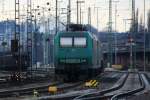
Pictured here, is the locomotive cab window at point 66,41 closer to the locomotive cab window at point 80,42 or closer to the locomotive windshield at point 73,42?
the locomotive windshield at point 73,42

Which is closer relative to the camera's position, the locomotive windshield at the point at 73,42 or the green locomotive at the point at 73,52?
the green locomotive at the point at 73,52

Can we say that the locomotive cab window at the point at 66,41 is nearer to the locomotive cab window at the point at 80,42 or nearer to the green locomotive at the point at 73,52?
the green locomotive at the point at 73,52

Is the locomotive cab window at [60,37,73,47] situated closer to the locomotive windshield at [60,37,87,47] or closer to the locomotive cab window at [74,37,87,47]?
the locomotive windshield at [60,37,87,47]

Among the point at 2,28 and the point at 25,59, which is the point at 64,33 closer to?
the point at 25,59

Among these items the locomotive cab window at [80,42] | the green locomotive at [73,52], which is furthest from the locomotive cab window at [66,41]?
the locomotive cab window at [80,42]

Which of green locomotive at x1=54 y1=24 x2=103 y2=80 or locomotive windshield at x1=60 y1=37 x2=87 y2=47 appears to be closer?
green locomotive at x1=54 y1=24 x2=103 y2=80

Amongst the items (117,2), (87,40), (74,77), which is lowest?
(74,77)

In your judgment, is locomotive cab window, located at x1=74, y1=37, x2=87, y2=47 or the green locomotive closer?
the green locomotive

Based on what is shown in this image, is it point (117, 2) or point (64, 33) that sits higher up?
point (117, 2)

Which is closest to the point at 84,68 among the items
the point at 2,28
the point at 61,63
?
the point at 61,63

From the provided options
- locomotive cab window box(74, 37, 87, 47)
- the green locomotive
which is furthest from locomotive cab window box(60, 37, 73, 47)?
locomotive cab window box(74, 37, 87, 47)

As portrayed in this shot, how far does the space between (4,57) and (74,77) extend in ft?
90.1

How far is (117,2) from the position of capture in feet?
246

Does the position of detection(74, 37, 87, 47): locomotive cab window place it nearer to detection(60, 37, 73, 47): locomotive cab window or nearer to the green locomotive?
the green locomotive
